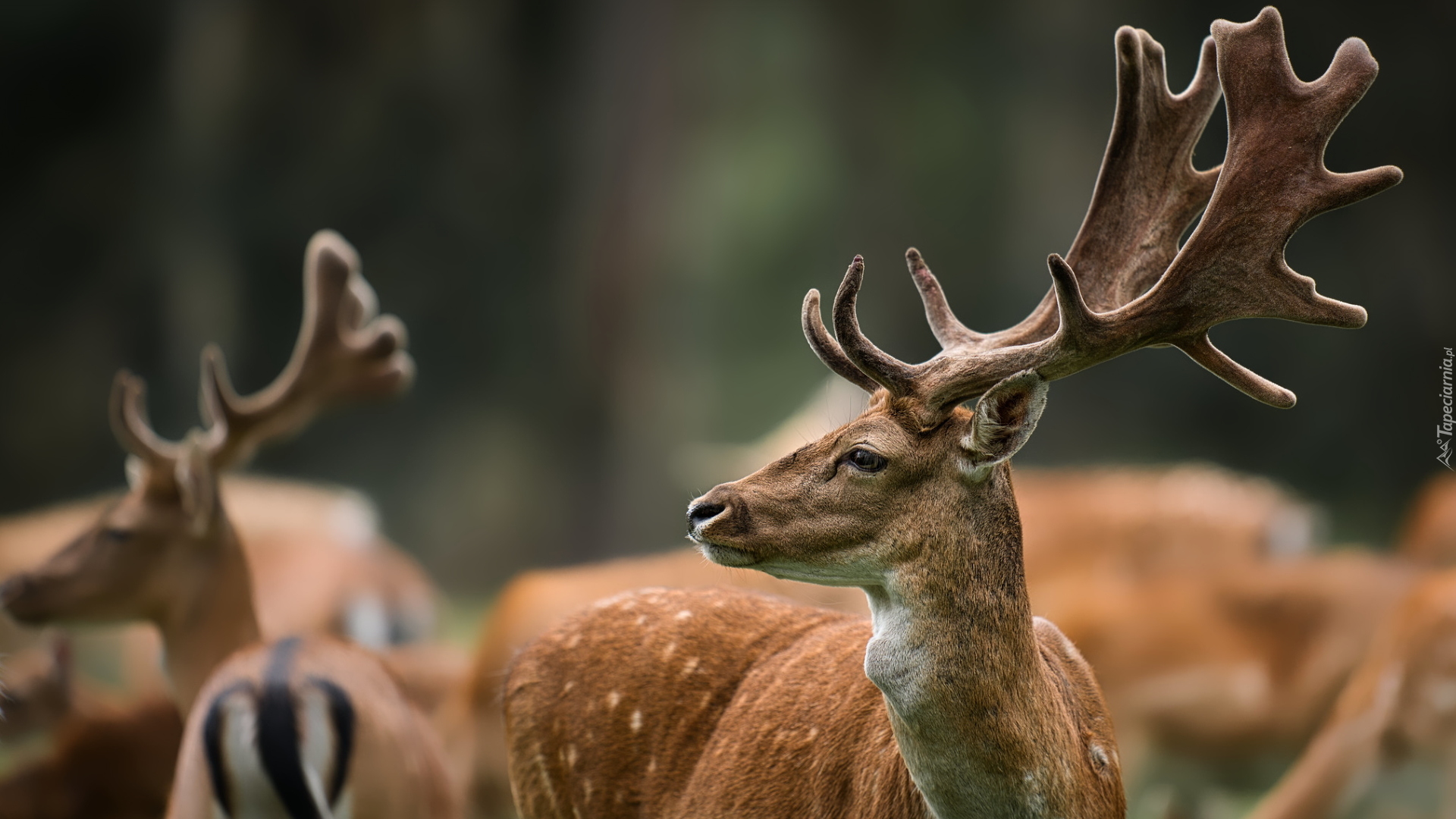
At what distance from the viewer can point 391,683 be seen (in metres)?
3.41

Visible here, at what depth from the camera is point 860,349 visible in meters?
1.87

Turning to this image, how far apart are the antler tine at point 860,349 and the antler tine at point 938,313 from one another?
22 centimetres

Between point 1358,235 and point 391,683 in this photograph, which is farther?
point 1358,235

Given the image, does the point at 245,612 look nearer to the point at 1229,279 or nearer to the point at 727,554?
the point at 727,554

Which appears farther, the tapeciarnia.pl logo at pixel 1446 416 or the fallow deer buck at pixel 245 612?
the tapeciarnia.pl logo at pixel 1446 416

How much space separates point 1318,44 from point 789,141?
3.08 metres

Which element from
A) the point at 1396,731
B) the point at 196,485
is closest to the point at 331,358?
the point at 196,485

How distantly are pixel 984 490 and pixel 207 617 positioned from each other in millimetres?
3043

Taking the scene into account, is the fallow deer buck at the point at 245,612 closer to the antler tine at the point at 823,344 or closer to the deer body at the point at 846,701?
the deer body at the point at 846,701

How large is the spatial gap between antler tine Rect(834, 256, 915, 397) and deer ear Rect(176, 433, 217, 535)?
283 centimetres

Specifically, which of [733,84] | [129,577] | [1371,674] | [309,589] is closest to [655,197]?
[733,84]

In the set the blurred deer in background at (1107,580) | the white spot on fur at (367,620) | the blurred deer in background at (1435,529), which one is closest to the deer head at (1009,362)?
the blurred deer in background at (1107,580)

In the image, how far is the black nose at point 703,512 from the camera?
1823 mm

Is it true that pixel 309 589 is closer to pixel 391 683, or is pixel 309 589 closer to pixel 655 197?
pixel 391 683
